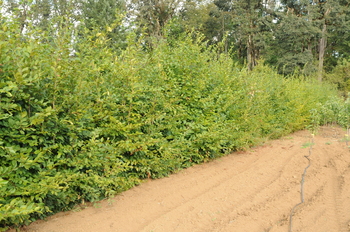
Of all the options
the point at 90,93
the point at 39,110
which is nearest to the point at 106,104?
the point at 90,93

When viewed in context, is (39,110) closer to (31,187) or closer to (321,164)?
(31,187)

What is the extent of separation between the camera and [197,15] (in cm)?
3425

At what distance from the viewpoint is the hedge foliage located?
2.83 meters

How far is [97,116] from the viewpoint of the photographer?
3.73 m

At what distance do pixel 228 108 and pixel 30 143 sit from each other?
4406mm

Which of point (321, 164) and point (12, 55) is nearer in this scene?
point (12, 55)

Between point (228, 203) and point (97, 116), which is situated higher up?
point (97, 116)

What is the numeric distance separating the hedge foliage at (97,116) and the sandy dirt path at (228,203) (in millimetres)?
259

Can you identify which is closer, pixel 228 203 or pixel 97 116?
pixel 97 116

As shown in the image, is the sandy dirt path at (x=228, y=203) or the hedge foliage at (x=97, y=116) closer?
the hedge foliage at (x=97, y=116)

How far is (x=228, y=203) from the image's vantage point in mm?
4156

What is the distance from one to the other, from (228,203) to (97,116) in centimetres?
221

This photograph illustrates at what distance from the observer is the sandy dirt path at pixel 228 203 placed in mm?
3514

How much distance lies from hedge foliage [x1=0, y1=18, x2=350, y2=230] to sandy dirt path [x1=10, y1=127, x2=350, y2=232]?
259 mm
